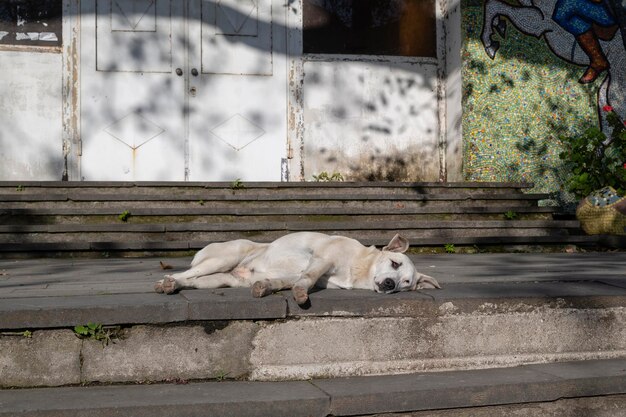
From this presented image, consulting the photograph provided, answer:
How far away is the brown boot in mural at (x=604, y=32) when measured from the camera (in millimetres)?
11367

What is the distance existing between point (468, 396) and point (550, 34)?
8.87 metres

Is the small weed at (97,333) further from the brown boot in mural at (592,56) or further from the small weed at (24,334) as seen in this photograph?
the brown boot in mural at (592,56)

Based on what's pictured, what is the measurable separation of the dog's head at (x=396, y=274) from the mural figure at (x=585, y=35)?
7637 millimetres

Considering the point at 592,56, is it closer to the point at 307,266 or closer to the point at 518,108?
the point at 518,108

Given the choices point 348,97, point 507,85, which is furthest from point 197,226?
point 507,85

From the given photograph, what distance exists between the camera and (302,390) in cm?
364

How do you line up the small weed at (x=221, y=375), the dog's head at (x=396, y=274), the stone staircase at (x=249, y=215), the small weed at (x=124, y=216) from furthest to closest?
the small weed at (x=124, y=216)
the stone staircase at (x=249, y=215)
the dog's head at (x=396, y=274)
the small weed at (x=221, y=375)

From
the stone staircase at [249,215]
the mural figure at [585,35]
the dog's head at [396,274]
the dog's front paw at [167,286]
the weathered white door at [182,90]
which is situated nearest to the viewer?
the dog's front paw at [167,286]

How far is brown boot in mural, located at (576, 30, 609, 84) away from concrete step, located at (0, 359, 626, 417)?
8.11 meters

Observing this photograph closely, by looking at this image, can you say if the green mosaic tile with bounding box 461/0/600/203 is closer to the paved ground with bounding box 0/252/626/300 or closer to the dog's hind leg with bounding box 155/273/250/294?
the paved ground with bounding box 0/252/626/300

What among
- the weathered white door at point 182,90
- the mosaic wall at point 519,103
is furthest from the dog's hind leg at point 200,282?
the mosaic wall at point 519,103

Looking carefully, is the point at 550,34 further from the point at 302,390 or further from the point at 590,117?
the point at 302,390

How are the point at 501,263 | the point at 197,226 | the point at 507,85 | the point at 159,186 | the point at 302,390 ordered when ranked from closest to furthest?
1. the point at 302,390
2. the point at 501,263
3. the point at 197,226
4. the point at 159,186
5. the point at 507,85

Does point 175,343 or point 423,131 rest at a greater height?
point 423,131
